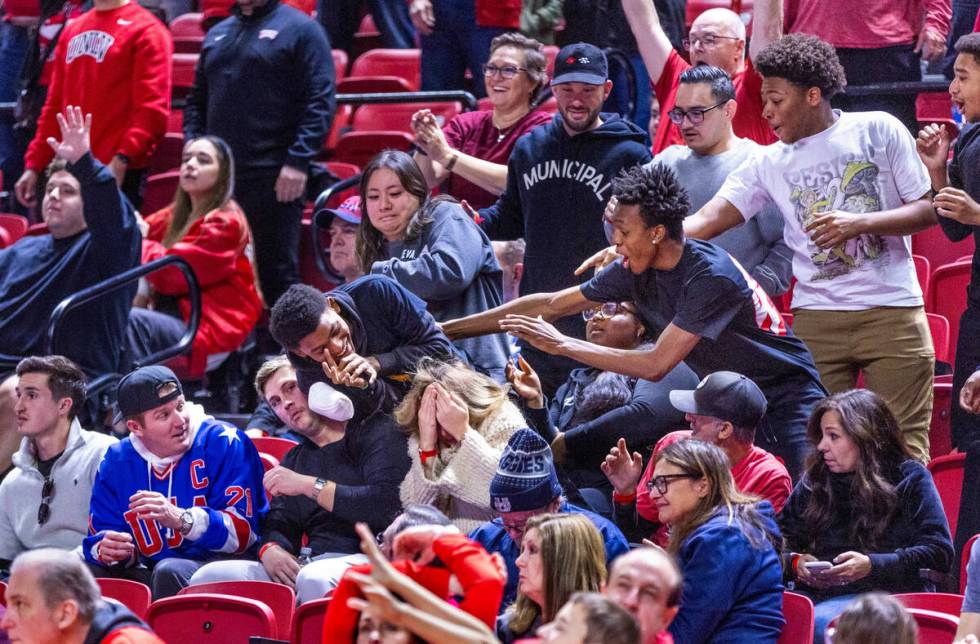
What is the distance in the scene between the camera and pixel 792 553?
15.8 ft

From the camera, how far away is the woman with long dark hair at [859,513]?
4.62 meters

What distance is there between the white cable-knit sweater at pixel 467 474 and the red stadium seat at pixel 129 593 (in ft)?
2.73

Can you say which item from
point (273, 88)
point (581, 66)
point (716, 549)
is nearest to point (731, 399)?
point (716, 549)

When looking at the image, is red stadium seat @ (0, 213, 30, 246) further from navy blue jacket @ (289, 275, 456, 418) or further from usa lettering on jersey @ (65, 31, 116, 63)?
navy blue jacket @ (289, 275, 456, 418)

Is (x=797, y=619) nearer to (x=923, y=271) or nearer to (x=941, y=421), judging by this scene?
Answer: (x=941, y=421)

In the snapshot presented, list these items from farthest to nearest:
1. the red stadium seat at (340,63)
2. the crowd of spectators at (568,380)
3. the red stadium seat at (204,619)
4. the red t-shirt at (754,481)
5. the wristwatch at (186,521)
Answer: the red stadium seat at (340,63), the wristwatch at (186,521), the red t-shirt at (754,481), the red stadium seat at (204,619), the crowd of spectators at (568,380)

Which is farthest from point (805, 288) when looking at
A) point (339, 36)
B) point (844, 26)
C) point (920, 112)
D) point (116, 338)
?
point (339, 36)

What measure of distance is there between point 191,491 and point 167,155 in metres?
3.69

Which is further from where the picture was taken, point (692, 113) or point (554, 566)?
point (692, 113)

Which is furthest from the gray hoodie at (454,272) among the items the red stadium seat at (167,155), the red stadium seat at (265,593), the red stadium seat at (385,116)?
the red stadium seat at (167,155)

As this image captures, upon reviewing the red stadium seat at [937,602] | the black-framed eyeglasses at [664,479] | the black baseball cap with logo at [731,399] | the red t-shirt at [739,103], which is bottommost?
the red stadium seat at [937,602]

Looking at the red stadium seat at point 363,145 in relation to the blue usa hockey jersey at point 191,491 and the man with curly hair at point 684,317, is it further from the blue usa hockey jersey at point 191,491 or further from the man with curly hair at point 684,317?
the man with curly hair at point 684,317

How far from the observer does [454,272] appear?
569cm

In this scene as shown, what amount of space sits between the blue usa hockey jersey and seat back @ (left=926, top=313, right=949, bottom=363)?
259 centimetres
